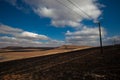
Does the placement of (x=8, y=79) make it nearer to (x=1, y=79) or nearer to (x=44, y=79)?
(x=1, y=79)

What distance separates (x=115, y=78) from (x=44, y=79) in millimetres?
7093

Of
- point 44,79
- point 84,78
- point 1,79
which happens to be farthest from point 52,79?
point 1,79

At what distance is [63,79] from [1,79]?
6.99 m

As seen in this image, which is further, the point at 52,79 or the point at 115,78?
the point at 52,79

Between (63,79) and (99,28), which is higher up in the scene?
(99,28)

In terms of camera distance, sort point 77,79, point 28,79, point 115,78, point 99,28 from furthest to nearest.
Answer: point 99,28, point 28,79, point 77,79, point 115,78

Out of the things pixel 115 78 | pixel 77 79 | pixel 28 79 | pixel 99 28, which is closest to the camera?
pixel 115 78

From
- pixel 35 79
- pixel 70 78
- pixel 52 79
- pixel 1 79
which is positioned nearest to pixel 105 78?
pixel 70 78

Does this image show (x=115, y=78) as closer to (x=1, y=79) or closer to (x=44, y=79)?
(x=44, y=79)

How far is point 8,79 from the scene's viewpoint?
15641mm

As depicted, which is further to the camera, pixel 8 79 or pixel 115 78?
pixel 8 79

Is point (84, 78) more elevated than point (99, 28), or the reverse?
point (99, 28)

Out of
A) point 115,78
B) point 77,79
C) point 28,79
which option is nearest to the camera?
point 115,78

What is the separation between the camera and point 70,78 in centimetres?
1468
